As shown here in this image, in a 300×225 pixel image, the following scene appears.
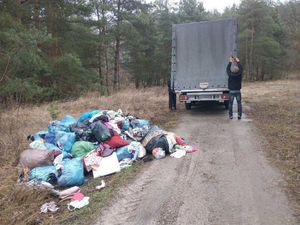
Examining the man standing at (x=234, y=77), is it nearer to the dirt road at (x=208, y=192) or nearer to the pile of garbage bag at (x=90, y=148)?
the dirt road at (x=208, y=192)

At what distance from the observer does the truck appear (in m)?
12.1

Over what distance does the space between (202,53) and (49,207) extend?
367 inches

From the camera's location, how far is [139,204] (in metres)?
4.71

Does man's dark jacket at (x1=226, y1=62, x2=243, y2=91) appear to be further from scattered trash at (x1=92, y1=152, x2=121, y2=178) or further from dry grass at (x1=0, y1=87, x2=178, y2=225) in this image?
scattered trash at (x1=92, y1=152, x2=121, y2=178)

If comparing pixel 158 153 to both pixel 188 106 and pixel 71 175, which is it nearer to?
pixel 71 175

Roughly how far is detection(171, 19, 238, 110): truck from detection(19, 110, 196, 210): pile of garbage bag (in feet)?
13.9

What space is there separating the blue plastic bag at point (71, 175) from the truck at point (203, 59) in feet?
22.6

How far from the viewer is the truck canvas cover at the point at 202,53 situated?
40.3 ft

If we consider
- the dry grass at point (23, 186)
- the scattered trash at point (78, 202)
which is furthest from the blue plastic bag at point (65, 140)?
the scattered trash at point (78, 202)

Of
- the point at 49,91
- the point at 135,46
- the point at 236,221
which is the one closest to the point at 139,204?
the point at 236,221

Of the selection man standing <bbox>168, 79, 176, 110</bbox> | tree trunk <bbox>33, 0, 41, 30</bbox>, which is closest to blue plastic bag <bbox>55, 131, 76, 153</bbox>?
man standing <bbox>168, 79, 176, 110</bbox>

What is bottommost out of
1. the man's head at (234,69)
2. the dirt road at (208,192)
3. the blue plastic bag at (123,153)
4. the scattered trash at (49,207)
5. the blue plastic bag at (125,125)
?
the scattered trash at (49,207)

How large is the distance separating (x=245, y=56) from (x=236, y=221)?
141 ft

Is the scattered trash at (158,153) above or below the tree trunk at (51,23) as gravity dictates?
below
